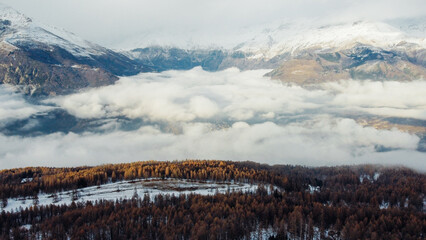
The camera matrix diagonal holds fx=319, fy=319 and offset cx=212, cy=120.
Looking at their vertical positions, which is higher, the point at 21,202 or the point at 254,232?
the point at 21,202

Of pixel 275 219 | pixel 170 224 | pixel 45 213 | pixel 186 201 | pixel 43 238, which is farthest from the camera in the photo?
pixel 186 201

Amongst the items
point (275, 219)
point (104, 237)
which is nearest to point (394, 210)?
point (275, 219)

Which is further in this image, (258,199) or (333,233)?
(258,199)

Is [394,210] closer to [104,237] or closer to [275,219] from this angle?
[275,219]

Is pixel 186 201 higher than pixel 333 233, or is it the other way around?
pixel 186 201

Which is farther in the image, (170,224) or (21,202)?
(21,202)

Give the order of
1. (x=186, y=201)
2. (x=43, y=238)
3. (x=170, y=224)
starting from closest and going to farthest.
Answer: (x=43, y=238), (x=170, y=224), (x=186, y=201)

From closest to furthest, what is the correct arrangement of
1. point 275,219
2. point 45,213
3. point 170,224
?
point 170,224, point 275,219, point 45,213

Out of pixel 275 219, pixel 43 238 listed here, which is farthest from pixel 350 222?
pixel 43 238

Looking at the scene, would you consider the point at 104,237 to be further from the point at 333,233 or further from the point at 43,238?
the point at 333,233
